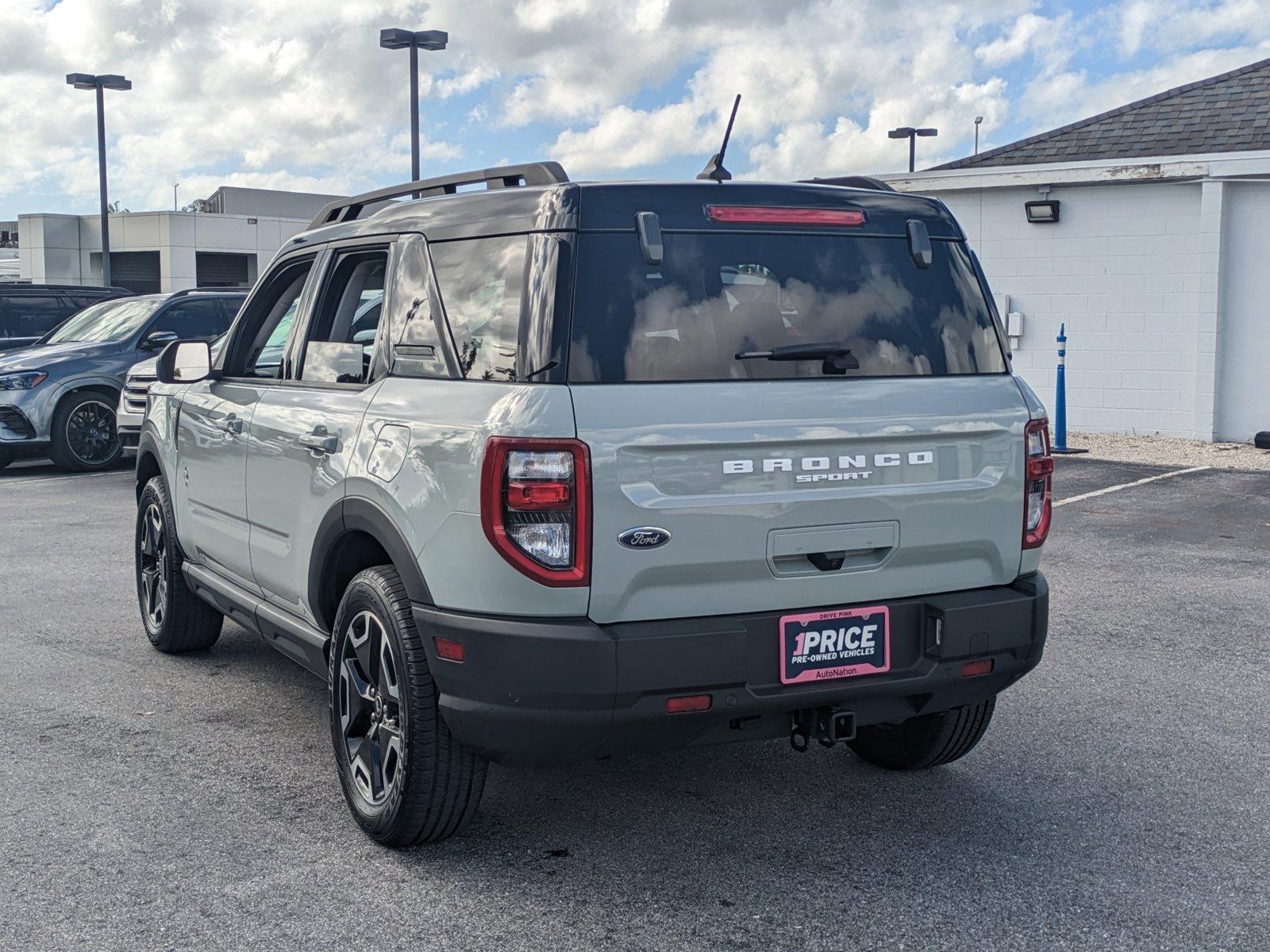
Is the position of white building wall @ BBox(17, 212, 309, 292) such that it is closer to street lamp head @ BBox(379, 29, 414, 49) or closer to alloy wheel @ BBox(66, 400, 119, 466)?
street lamp head @ BBox(379, 29, 414, 49)

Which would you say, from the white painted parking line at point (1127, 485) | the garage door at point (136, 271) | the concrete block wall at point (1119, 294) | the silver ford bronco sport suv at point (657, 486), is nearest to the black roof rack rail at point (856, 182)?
Answer: the silver ford bronco sport suv at point (657, 486)

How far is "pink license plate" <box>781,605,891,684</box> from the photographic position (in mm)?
3656

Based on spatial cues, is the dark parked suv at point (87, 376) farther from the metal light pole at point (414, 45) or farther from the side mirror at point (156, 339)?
the metal light pole at point (414, 45)

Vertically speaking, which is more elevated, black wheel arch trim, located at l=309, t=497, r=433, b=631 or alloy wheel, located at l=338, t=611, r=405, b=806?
black wheel arch trim, located at l=309, t=497, r=433, b=631

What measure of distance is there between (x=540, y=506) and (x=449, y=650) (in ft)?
1.57

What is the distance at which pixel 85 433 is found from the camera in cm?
1388

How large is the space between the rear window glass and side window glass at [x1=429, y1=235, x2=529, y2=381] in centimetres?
20

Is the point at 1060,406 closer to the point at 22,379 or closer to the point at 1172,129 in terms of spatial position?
the point at 1172,129

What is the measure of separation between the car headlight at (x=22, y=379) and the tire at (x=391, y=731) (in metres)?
10.6

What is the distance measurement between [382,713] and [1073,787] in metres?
2.26

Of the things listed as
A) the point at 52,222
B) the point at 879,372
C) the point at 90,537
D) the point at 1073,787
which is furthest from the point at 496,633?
the point at 52,222

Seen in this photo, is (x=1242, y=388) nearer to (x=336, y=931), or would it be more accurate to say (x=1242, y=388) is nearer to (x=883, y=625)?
(x=883, y=625)

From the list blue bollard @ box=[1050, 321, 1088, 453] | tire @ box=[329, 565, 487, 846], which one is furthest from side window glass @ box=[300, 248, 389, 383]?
blue bollard @ box=[1050, 321, 1088, 453]

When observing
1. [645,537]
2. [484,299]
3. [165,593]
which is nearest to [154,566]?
[165,593]
